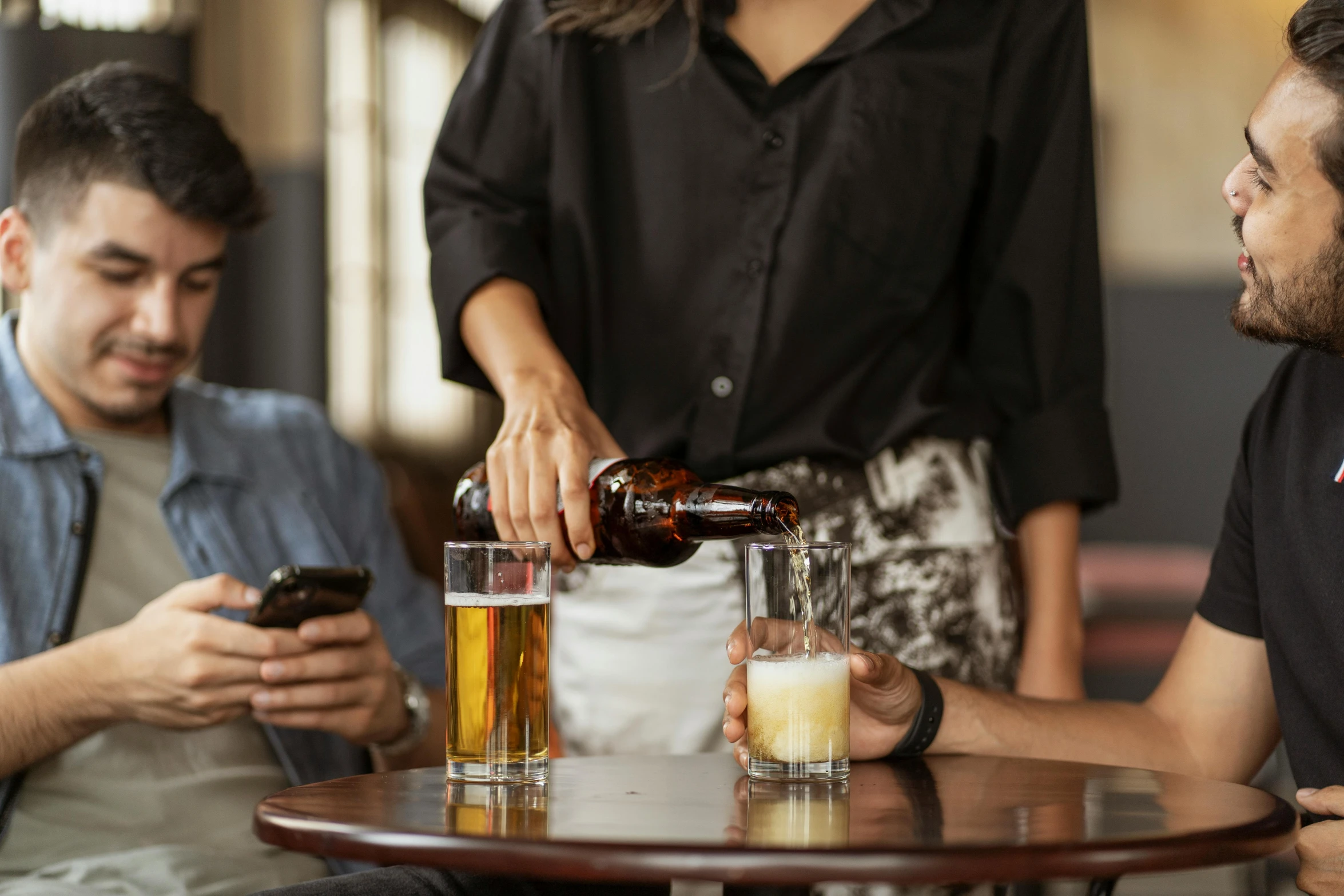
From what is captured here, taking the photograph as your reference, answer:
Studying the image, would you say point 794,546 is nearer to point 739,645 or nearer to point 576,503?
point 739,645

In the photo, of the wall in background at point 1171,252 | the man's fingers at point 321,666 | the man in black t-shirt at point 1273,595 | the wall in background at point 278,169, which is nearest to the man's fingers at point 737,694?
the man in black t-shirt at point 1273,595

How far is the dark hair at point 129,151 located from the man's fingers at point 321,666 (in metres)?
0.67

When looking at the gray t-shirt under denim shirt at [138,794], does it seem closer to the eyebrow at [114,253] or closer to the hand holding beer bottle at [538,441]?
the eyebrow at [114,253]

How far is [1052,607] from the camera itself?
167 cm

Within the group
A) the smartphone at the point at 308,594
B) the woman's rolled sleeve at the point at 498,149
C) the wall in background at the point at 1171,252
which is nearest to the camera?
the smartphone at the point at 308,594

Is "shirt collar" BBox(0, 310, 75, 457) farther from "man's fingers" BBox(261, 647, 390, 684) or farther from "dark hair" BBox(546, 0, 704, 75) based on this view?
"dark hair" BBox(546, 0, 704, 75)

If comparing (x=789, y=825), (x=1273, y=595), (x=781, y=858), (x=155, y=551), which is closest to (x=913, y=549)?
(x=1273, y=595)

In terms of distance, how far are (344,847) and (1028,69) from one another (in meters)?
1.21

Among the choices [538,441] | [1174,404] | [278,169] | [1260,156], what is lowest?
[538,441]

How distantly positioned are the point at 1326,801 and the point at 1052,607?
54 centimetres

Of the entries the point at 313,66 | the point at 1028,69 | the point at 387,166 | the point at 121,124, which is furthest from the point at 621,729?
the point at 387,166

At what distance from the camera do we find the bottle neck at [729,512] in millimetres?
1142

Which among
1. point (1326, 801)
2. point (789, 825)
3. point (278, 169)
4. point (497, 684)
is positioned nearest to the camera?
point (789, 825)

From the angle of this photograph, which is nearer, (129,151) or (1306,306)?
(1306,306)
